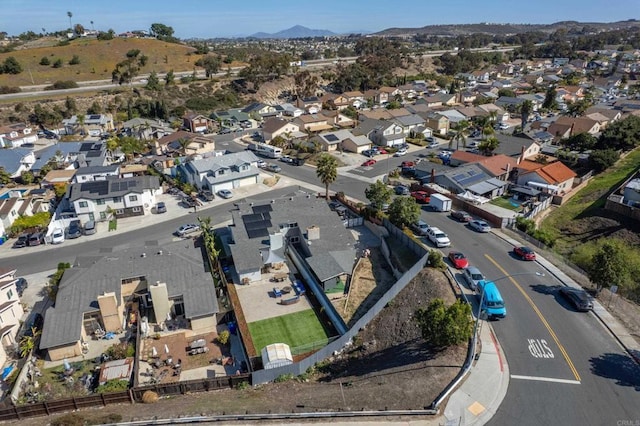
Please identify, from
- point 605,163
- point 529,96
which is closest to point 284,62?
point 529,96

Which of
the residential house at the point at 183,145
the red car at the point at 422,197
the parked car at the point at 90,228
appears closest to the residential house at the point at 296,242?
the red car at the point at 422,197

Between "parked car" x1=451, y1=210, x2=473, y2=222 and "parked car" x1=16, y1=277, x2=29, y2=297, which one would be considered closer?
"parked car" x1=16, y1=277, x2=29, y2=297

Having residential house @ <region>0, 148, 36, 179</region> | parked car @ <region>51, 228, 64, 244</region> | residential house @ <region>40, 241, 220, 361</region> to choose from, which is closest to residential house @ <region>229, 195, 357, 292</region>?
residential house @ <region>40, 241, 220, 361</region>

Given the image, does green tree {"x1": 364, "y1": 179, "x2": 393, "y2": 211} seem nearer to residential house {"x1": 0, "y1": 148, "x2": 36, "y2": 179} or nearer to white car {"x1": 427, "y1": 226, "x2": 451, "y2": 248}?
white car {"x1": 427, "y1": 226, "x2": 451, "y2": 248}

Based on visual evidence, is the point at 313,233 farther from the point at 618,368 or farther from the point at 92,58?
the point at 92,58

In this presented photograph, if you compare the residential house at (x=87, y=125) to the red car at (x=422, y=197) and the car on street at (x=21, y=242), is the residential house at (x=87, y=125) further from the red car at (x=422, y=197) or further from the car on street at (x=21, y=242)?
the red car at (x=422, y=197)
